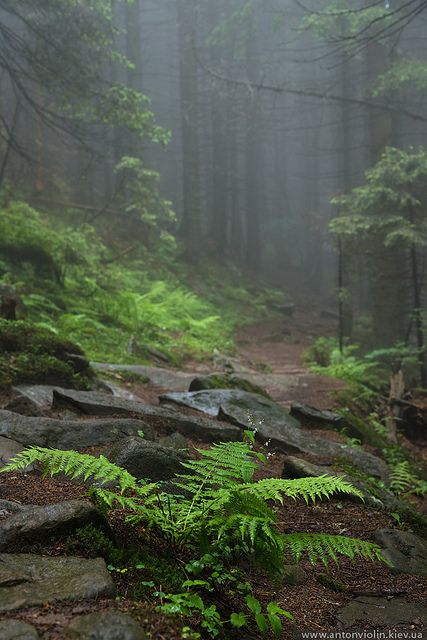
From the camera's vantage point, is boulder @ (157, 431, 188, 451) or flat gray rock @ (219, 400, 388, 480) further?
flat gray rock @ (219, 400, 388, 480)

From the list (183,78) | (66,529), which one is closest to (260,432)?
(66,529)

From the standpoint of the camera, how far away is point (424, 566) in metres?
3.32

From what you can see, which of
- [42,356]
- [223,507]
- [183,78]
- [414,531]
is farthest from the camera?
[183,78]

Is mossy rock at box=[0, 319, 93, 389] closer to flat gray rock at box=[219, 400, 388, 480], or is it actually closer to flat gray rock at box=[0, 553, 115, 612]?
flat gray rock at box=[219, 400, 388, 480]

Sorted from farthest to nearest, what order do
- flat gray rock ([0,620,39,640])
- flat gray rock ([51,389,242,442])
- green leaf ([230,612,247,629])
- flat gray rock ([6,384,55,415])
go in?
flat gray rock ([51,389,242,442]) → flat gray rock ([6,384,55,415]) → green leaf ([230,612,247,629]) → flat gray rock ([0,620,39,640])

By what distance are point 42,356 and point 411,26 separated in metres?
37.2

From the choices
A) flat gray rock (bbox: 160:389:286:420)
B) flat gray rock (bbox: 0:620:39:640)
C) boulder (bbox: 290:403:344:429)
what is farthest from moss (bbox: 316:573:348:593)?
boulder (bbox: 290:403:344:429)

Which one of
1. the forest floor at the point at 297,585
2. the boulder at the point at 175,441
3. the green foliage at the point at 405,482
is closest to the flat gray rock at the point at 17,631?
the forest floor at the point at 297,585

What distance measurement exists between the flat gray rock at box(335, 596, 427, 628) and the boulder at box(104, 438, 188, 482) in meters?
1.37

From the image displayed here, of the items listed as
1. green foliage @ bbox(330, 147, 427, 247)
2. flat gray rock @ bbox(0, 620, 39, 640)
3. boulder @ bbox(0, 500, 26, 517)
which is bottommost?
boulder @ bbox(0, 500, 26, 517)

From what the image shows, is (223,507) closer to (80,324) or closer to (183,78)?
(80,324)

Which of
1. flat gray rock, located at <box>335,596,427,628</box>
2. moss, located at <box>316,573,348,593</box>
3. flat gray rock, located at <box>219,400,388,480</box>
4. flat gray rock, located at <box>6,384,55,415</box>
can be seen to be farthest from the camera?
flat gray rock, located at <box>219,400,388,480</box>

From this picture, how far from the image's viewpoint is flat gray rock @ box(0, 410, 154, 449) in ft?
13.0

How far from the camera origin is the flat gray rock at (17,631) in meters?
1.63
